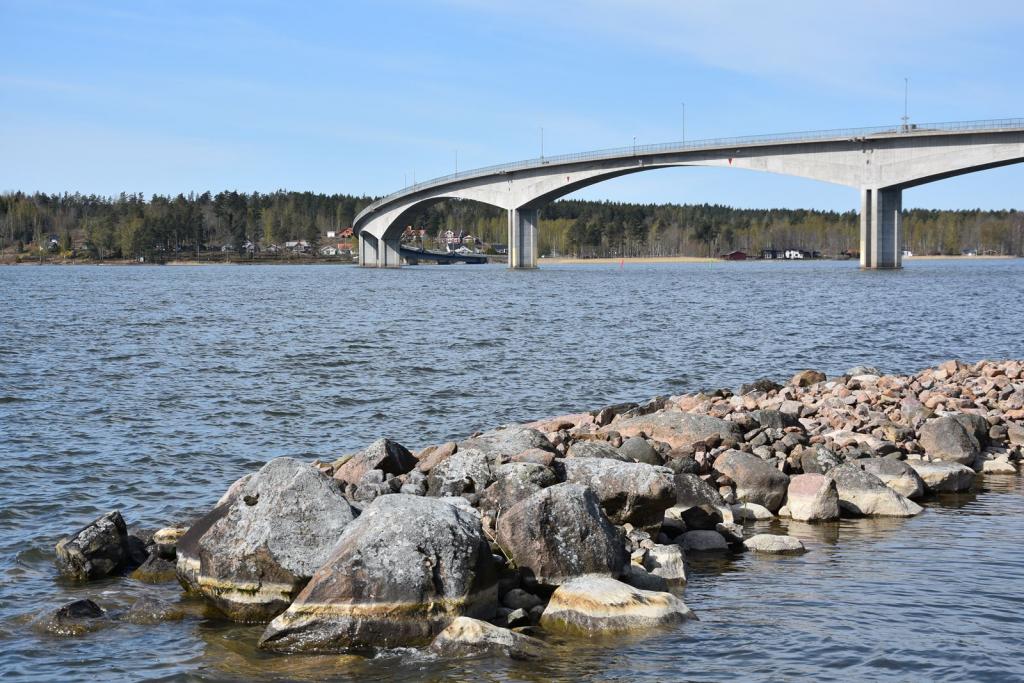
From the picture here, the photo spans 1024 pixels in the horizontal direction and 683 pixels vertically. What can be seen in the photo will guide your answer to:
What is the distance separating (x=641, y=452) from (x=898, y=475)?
9.12 feet

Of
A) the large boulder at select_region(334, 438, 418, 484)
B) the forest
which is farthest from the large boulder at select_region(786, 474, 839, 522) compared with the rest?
the forest

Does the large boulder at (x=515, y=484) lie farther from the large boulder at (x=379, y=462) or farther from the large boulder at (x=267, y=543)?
the large boulder at (x=379, y=462)

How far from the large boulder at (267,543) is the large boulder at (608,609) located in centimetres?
173

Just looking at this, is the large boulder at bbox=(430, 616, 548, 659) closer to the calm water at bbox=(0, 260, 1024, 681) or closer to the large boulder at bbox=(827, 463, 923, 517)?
the calm water at bbox=(0, 260, 1024, 681)

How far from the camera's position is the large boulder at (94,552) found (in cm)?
873

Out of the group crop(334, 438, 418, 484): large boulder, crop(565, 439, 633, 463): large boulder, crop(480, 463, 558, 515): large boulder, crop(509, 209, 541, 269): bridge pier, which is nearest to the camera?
crop(480, 463, 558, 515): large boulder

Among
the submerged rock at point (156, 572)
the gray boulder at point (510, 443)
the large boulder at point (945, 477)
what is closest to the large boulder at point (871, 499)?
the large boulder at point (945, 477)

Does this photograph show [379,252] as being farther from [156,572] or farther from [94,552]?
[156,572]

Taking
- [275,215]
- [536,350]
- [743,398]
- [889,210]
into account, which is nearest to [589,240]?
[275,215]

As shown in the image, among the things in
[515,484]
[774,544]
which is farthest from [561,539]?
[774,544]

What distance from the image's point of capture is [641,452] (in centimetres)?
1116

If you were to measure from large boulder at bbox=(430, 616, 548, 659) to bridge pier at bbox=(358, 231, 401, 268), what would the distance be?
115545 millimetres

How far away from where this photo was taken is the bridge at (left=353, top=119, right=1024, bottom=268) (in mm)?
66000

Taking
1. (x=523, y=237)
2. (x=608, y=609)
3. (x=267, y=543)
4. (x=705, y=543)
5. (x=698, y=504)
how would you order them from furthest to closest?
(x=523, y=237)
(x=698, y=504)
(x=705, y=543)
(x=267, y=543)
(x=608, y=609)
